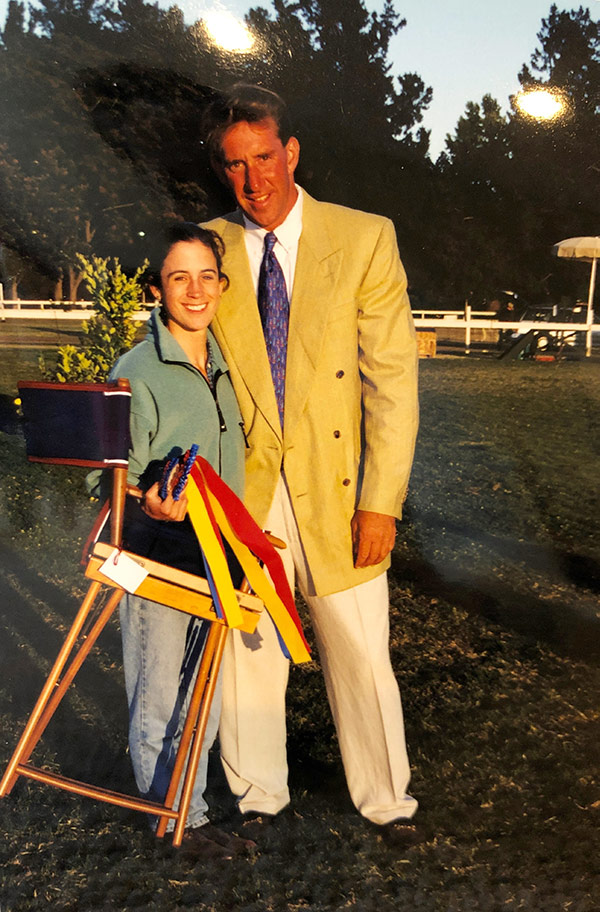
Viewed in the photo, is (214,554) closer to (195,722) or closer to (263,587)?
(263,587)

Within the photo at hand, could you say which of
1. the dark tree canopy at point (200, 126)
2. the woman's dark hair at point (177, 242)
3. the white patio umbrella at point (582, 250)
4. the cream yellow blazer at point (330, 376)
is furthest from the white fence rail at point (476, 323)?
the woman's dark hair at point (177, 242)

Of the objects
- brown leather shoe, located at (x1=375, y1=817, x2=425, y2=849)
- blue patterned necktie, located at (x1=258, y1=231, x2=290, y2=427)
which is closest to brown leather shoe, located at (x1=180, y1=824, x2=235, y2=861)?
brown leather shoe, located at (x1=375, y1=817, x2=425, y2=849)

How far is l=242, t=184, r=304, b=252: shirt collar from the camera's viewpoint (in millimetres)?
2521

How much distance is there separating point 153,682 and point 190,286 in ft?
3.39

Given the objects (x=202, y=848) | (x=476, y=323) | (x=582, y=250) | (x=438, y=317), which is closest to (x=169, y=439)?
(x=202, y=848)

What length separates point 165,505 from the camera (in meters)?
Result: 2.25

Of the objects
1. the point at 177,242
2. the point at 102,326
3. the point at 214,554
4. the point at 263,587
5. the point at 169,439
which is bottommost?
the point at 263,587

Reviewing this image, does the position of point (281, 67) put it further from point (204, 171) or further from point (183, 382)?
point (183, 382)

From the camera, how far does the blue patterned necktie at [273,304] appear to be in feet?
8.24

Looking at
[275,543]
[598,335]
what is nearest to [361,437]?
[275,543]

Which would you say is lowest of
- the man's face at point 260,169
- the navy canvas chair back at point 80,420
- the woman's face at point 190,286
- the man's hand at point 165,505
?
the man's hand at point 165,505

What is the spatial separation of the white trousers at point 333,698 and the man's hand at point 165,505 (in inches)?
17.1

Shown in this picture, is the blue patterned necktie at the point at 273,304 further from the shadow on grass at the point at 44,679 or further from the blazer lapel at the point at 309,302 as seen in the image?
the shadow on grass at the point at 44,679

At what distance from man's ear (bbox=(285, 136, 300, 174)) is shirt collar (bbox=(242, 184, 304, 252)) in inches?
3.7
